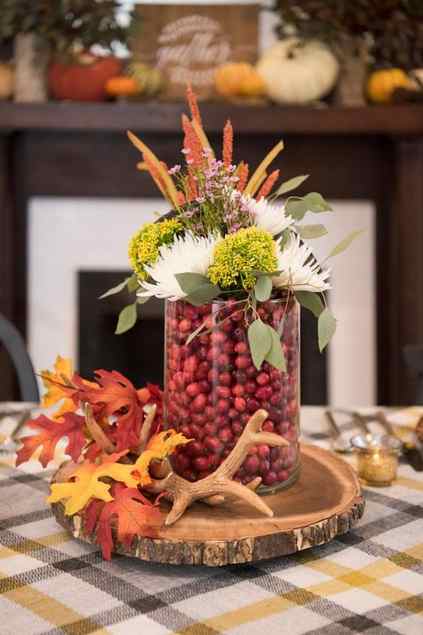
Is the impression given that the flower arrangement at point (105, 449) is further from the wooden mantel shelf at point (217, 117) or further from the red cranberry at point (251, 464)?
the wooden mantel shelf at point (217, 117)

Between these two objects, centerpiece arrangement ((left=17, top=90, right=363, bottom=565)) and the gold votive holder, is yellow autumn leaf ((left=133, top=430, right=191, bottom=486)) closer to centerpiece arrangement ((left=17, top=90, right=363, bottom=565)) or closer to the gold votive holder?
centerpiece arrangement ((left=17, top=90, right=363, bottom=565))

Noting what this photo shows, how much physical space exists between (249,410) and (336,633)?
11.8 inches

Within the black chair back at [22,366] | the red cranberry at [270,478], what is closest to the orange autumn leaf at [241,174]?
the red cranberry at [270,478]

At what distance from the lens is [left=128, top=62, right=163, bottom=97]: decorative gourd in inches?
117

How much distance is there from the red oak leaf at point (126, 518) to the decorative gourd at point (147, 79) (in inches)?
86.2

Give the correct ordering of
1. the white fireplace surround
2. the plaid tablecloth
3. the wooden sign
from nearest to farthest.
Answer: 1. the plaid tablecloth
2. the wooden sign
3. the white fireplace surround

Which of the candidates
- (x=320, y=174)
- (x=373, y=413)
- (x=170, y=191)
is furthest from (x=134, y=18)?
(x=170, y=191)

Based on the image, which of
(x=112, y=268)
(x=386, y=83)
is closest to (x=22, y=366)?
(x=112, y=268)

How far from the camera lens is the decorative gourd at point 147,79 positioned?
117 inches

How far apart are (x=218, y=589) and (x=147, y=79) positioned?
91.4 inches

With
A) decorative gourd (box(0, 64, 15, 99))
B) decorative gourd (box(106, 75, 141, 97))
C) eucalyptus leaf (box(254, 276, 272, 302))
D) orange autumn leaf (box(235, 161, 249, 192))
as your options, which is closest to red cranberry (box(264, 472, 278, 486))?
eucalyptus leaf (box(254, 276, 272, 302))

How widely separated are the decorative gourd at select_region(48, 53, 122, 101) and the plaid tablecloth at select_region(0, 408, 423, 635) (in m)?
2.14

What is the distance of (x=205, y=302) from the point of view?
1024 mm

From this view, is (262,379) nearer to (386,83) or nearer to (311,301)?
(311,301)
